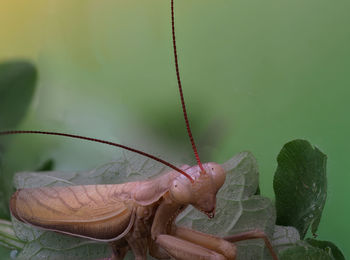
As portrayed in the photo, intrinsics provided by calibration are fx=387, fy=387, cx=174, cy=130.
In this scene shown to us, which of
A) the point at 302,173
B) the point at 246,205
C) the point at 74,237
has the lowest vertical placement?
the point at 74,237

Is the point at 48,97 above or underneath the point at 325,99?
underneath

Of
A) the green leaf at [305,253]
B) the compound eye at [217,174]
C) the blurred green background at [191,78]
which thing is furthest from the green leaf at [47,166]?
the green leaf at [305,253]

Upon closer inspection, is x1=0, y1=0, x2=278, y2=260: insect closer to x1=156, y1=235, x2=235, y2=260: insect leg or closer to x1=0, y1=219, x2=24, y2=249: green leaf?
x1=156, y1=235, x2=235, y2=260: insect leg

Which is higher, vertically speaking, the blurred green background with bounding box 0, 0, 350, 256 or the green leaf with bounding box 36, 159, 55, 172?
the blurred green background with bounding box 0, 0, 350, 256

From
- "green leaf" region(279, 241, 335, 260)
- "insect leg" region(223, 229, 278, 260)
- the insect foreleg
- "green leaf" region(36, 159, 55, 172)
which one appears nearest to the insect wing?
the insect foreleg

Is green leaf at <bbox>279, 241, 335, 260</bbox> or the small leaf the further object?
the small leaf

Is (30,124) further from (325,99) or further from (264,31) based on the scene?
(325,99)

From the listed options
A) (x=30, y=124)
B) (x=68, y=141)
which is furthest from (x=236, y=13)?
(x=30, y=124)
